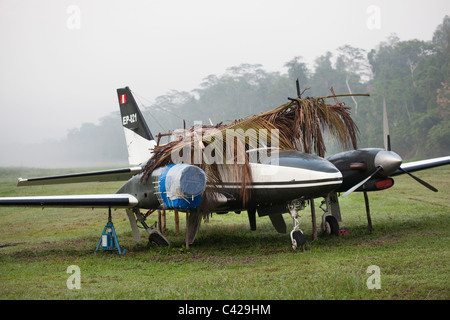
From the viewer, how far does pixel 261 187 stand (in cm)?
1114

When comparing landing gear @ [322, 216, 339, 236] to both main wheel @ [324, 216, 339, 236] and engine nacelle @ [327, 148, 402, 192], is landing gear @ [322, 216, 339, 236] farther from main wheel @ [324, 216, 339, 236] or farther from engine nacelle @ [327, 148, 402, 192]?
engine nacelle @ [327, 148, 402, 192]

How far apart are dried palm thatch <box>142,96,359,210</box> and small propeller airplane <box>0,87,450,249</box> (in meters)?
0.26

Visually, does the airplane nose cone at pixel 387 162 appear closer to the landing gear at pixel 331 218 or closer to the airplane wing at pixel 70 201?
the landing gear at pixel 331 218

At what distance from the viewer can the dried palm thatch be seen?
451 inches

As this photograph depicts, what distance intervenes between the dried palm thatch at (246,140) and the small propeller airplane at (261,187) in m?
0.26

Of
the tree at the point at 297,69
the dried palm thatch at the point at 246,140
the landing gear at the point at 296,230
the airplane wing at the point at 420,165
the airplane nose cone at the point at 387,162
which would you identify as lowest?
the landing gear at the point at 296,230

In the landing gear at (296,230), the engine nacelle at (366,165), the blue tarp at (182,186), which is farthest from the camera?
the engine nacelle at (366,165)

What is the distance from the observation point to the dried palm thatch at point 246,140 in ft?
37.6

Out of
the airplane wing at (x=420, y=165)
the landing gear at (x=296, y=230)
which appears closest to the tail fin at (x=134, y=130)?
the landing gear at (x=296, y=230)

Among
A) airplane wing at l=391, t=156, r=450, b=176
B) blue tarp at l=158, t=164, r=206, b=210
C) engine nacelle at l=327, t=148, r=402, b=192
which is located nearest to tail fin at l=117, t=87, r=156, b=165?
blue tarp at l=158, t=164, r=206, b=210

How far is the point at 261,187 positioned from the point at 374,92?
52501mm

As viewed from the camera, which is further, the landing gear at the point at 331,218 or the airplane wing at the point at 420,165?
the airplane wing at the point at 420,165
